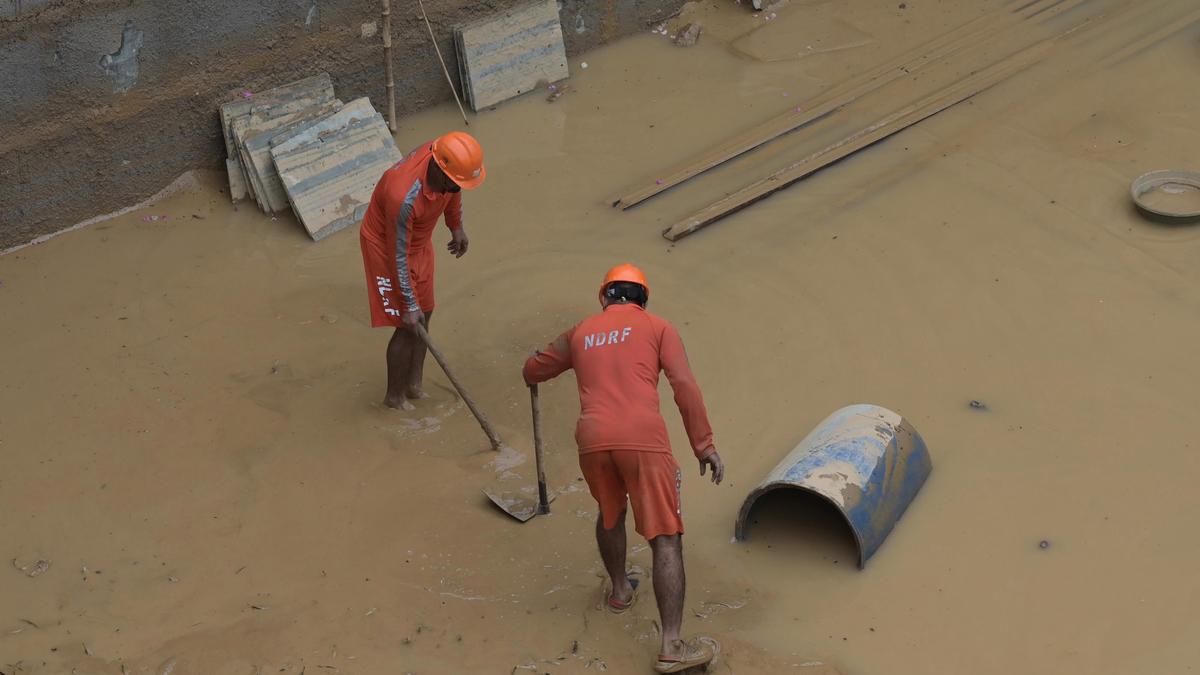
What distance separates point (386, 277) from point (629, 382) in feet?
5.82

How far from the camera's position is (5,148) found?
292 inches

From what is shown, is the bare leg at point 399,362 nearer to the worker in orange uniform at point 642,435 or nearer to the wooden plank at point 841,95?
the worker in orange uniform at point 642,435

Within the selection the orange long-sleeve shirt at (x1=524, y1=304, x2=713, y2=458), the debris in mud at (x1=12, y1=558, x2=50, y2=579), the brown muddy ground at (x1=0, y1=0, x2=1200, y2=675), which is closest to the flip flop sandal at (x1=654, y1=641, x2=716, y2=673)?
the brown muddy ground at (x1=0, y1=0, x2=1200, y2=675)

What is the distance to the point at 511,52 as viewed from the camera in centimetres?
909

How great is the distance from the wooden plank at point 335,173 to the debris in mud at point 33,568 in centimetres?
278

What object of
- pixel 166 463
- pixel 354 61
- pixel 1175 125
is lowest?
pixel 1175 125

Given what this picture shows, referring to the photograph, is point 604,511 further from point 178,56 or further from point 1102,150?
point 1102,150

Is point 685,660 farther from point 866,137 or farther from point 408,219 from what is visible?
point 866,137

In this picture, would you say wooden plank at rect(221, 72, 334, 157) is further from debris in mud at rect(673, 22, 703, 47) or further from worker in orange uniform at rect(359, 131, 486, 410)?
debris in mud at rect(673, 22, 703, 47)

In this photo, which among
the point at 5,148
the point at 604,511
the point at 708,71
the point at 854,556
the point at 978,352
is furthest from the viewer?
the point at 708,71

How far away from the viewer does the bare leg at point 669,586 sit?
5047mm

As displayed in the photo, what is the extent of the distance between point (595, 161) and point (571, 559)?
3511 millimetres

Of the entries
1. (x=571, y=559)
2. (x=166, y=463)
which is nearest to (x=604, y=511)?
(x=571, y=559)

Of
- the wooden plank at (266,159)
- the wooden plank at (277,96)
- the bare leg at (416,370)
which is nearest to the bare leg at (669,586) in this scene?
the bare leg at (416,370)
